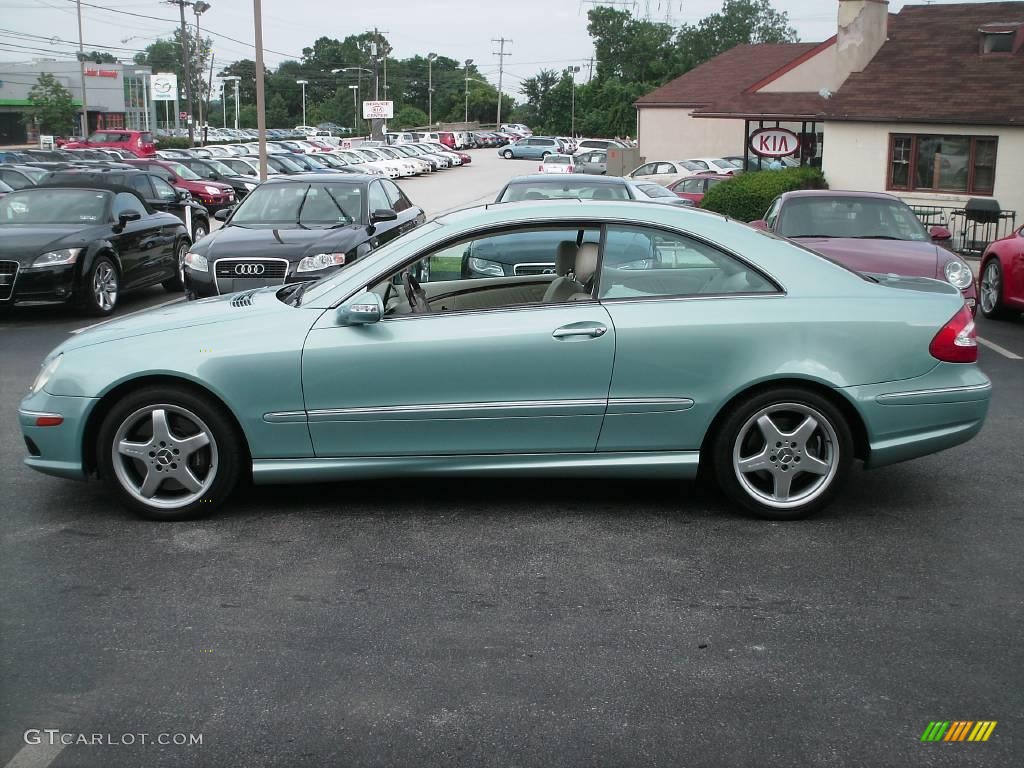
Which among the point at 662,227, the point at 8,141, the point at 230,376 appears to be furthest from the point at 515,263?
the point at 8,141

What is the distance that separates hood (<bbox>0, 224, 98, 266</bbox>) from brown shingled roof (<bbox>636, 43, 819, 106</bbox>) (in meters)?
41.3

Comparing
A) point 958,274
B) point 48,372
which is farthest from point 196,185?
point 48,372

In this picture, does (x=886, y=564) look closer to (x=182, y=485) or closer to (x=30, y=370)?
(x=182, y=485)

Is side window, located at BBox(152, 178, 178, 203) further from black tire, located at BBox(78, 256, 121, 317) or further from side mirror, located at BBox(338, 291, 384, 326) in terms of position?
side mirror, located at BBox(338, 291, 384, 326)

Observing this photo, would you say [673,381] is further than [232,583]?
Yes

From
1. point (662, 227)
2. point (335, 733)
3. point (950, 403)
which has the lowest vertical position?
point (335, 733)

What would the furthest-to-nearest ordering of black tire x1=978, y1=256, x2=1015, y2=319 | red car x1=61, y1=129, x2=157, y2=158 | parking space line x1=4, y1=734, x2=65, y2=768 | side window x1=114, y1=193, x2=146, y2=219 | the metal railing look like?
1. red car x1=61, y1=129, x2=157, y2=158
2. the metal railing
3. side window x1=114, y1=193, x2=146, y2=219
4. black tire x1=978, y1=256, x2=1015, y2=319
5. parking space line x1=4, y1=734, x2=65, y2=768

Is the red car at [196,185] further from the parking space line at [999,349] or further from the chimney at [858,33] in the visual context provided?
the parking space line at [999,349]

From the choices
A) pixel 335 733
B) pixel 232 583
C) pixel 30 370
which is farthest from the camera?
pixel 30 370

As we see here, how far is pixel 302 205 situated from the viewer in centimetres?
1284

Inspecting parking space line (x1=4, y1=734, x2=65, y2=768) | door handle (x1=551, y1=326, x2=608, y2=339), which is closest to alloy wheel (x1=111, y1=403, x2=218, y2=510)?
door handle (x1=551, y1=326, x2=608, y2=339)

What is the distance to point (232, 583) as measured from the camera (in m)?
4.78

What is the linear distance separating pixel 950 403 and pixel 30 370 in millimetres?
7548

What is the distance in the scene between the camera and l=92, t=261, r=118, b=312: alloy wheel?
1286cm
